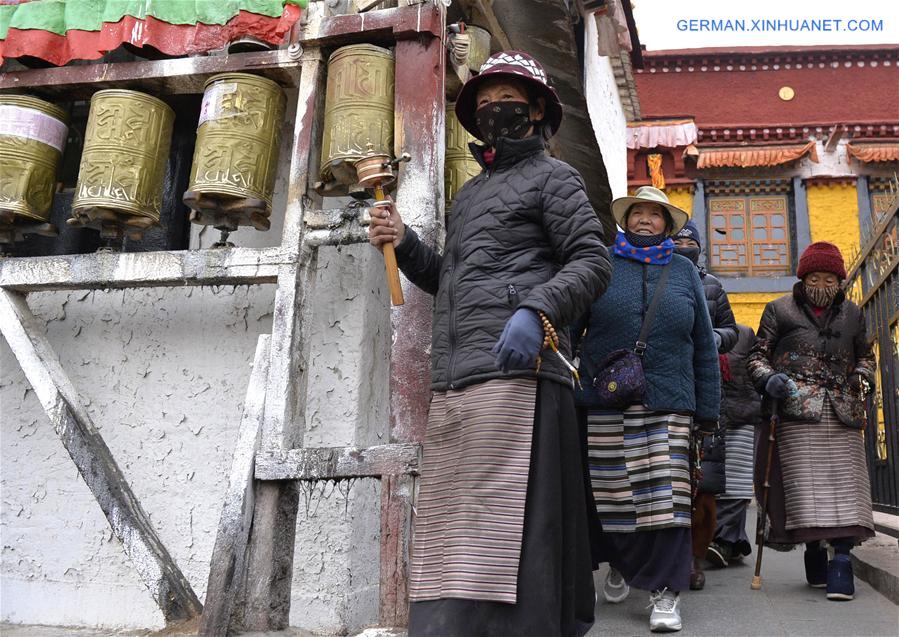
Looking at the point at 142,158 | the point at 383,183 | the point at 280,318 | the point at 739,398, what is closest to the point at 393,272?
the point at 383,183

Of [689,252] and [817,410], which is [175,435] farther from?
[817,410]

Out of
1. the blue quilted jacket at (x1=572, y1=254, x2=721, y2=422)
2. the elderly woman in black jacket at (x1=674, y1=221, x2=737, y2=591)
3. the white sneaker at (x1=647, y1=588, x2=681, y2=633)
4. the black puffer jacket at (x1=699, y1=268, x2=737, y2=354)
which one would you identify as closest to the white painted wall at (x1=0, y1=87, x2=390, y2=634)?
the blue quilted jacket at (x1=572, y1=254, x2=721, y2=422)

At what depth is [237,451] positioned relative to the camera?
10.7ft

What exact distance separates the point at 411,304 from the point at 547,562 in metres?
1.18

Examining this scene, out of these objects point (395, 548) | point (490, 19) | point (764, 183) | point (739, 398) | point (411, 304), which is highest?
point (764, 183)

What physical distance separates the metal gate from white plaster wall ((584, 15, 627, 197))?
299 cm

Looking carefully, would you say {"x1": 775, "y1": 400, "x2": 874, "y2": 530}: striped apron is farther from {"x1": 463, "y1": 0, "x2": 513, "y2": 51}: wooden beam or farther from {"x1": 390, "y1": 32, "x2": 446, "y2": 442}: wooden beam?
{"x1": 463, "y1": 0, "x2": 513, "y2": 51}: wooden beam

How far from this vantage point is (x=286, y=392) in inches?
132

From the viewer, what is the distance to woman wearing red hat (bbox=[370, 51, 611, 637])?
8.22ft

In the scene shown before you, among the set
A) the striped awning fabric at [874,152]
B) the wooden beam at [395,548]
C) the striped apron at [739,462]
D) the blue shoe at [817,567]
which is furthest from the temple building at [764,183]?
the wooden beam at [395,548]

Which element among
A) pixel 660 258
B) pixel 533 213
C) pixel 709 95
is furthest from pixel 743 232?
pixel 533 213

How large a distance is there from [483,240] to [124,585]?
2377mm

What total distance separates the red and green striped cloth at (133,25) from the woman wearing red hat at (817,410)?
262 cm

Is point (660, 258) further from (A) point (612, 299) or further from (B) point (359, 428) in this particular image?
(B) point (359, 428)
